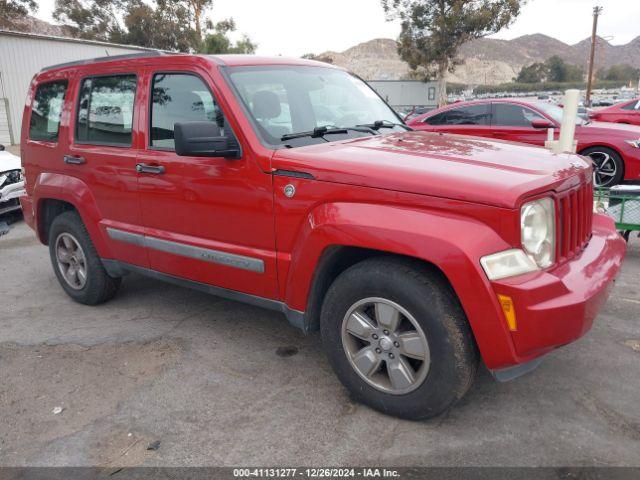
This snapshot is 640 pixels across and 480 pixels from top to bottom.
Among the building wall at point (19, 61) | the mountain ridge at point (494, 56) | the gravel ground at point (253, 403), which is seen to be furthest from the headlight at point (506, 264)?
the mountain ridge at point (494, 56)

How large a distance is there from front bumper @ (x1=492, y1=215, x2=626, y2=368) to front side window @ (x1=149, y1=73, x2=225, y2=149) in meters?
2.03

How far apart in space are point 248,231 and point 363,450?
140 centimetres

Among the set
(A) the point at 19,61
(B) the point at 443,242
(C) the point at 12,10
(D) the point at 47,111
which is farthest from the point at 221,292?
(C) the point at 12,10

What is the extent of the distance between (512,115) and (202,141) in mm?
7296

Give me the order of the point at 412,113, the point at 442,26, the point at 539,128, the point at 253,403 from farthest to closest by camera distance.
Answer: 1. the point at 442,26
2. the point at 412,113
3. the point at 539,128
4. the point at 253,403

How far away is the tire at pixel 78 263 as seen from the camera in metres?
4.49

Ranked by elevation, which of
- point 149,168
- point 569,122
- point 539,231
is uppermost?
point 569,122

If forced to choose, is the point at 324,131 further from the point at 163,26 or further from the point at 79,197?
the point at 163,26

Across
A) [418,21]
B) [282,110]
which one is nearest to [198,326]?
[282,110]

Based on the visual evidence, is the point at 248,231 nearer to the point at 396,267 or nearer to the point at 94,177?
the point at 396,267

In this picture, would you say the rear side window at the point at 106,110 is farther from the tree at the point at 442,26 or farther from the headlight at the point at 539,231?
the tree at the point at 442,26

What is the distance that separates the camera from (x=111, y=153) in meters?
3.99

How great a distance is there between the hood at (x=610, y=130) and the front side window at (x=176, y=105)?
263 inches

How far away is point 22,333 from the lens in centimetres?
421
